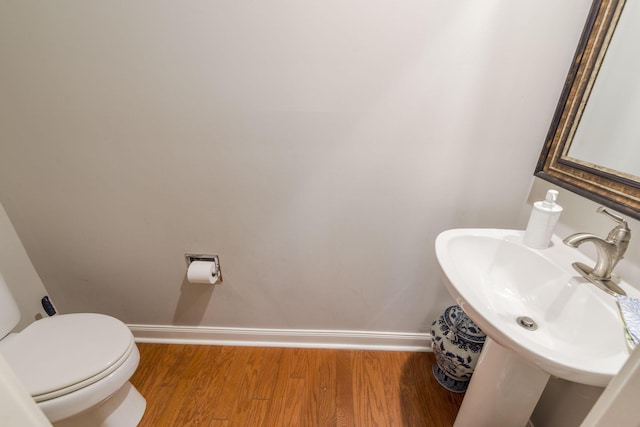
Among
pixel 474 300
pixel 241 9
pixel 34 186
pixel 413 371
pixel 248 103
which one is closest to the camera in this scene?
pixel 474 300

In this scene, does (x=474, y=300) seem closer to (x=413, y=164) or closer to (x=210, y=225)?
(x=413, y=164)

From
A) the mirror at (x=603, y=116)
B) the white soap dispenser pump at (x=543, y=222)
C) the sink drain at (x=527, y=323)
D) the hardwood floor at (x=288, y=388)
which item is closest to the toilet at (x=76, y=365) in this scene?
the hardwood floor at (x=288, y=388)

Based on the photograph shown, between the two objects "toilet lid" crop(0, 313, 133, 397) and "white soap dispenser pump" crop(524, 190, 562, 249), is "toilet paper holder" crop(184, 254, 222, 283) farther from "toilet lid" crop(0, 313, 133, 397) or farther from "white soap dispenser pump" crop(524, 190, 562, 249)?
"white soap dispenser pump" crop(524, 190, 562, 249)

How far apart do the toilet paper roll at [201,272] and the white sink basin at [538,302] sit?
0.96m

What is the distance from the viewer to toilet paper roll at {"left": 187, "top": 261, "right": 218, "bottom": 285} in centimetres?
120

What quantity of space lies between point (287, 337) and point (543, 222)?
4.03 ft

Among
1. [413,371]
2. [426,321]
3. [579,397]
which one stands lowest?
[413,371]

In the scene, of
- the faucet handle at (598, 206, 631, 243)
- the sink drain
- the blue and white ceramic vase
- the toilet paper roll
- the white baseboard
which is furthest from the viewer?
the white baseboard

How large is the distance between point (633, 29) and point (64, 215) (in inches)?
82.3

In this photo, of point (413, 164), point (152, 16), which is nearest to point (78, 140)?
point (152, 16)

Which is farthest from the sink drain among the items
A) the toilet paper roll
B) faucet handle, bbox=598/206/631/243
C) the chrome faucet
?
the toilet paper roll

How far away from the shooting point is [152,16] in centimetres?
89

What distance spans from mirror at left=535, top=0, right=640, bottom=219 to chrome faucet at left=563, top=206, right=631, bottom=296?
0.06m

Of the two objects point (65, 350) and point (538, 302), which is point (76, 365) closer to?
point (65, 350)
